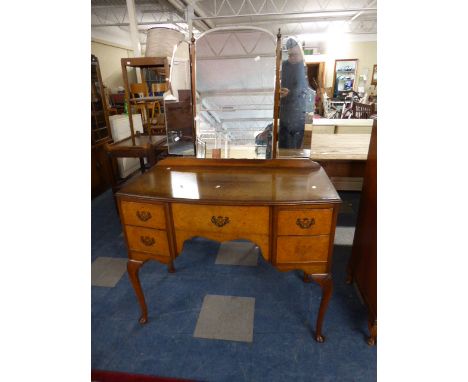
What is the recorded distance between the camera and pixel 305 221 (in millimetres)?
1116

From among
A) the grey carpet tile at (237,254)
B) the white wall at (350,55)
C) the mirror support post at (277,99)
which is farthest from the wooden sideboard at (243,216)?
the white wall at (350,55)

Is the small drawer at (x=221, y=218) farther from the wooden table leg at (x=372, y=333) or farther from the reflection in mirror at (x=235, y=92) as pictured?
the wooden table leg at (x=372, y=333)

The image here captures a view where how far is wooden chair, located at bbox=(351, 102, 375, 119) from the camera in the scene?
4867 mm

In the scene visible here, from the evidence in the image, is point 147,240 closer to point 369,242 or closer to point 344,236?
point 369,242

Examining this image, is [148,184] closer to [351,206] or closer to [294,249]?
[294,249]

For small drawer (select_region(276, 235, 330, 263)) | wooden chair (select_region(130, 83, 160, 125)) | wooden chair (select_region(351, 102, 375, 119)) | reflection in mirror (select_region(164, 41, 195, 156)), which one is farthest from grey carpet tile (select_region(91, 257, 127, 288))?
wooden chair (select_region(351, 102, 375, 119))

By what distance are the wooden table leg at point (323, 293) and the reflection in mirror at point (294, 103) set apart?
773 millimetres

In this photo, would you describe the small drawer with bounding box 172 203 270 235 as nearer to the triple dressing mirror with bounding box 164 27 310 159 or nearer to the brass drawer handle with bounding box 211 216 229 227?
the brass drawer handle with bounding box 211 216 229 227

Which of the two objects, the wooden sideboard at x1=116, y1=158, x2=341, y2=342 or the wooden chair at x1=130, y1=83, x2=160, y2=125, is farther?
the wooden chair at x1=130, y1=83, x2=160, y2=125

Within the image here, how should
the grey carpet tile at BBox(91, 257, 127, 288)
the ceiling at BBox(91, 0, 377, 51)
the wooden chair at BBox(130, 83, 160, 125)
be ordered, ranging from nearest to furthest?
the grey carpet tile at BBox(91, 257, 127, 288)
the wooden chair at BBox(130, 83, 160, 125)
the ceiling at BBox(91, 0, 377, 51)

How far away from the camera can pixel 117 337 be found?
142cm

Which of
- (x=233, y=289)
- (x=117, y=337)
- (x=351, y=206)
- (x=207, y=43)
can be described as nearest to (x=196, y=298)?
(x=233, y=289)

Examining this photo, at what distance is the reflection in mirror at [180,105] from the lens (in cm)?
167
